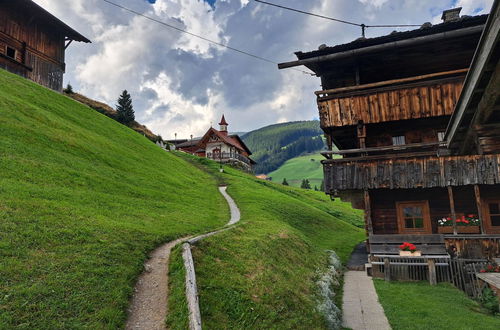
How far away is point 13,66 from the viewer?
33281 mm

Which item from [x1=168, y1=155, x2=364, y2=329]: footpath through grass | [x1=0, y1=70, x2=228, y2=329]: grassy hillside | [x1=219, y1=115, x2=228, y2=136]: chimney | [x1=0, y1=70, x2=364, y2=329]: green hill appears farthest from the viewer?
[x1=219, y1=115, x2=228, y2=136]: chimney

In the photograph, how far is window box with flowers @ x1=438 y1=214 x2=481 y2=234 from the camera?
16.1 m

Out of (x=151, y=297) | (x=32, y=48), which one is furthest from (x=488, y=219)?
(x=32, y=48)

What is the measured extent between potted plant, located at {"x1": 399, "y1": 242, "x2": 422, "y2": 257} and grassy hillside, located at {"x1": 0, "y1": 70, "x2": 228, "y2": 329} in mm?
10797

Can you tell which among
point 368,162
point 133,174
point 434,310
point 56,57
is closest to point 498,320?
point 434,310

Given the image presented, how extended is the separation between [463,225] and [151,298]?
16271mm

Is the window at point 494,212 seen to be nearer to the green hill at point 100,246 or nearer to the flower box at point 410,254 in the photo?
the flower box at point 410,254

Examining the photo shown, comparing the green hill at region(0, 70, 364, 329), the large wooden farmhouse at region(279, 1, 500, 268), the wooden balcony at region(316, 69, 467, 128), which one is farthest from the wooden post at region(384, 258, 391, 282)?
the wooden balcony at region(316, 69, 467, 128)

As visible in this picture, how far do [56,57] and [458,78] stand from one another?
144ft

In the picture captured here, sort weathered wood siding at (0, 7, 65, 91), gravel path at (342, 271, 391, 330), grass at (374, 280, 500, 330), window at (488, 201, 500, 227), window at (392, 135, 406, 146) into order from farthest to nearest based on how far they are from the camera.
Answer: weathered wood siding at (0, 7, 65, 91), window at (392, 135, 406, 146), window at (488, 201, 500, 227), gravel path at (342, 271, 391, 330), grass at (374, 280, 500, 330)

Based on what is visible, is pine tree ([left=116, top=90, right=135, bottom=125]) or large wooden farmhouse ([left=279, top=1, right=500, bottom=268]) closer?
large wooden farmhouse ([left=279, top=1, right=500, bottom=268])

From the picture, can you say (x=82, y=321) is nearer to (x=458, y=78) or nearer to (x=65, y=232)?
(x=65, y=232)

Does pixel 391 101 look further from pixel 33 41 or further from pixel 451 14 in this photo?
pixel 33 41

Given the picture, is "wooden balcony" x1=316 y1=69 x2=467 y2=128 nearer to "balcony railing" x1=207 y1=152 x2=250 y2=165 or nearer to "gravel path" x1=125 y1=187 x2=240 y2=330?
"gravel path" x1=125 y1=187 x2=240 y2=330
